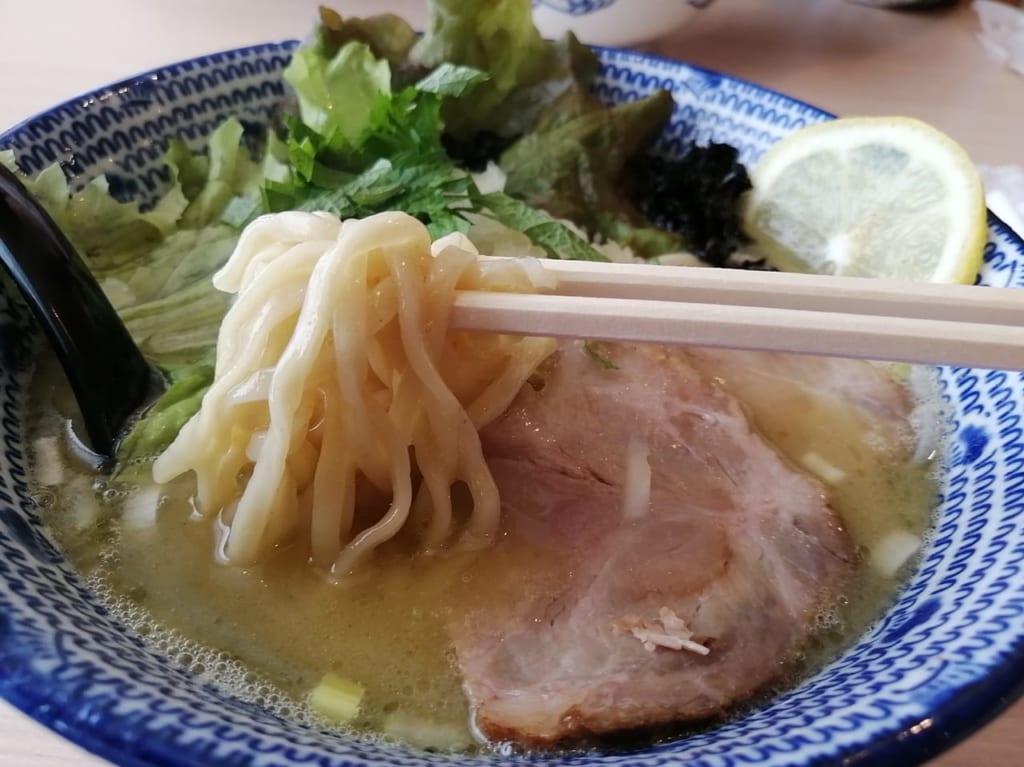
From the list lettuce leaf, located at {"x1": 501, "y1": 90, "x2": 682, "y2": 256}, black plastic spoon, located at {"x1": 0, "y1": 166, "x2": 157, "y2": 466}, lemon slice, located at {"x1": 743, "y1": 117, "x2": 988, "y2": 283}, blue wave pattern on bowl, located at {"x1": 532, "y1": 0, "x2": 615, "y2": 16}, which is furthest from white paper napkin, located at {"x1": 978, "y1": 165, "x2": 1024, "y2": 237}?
black plastic spoon, located at {"x1": 0, "y1": 166, "x2": 157, "y2": 466}

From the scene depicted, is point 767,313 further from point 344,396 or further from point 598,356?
point 344,396

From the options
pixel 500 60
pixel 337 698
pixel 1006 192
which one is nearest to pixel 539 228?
pixel 500 60

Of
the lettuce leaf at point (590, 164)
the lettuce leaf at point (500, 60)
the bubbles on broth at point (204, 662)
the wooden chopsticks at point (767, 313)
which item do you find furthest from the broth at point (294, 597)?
the lettuce leaf at point (500, 60)

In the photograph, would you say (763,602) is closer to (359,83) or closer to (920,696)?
(920,696)

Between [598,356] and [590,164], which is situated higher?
[590,164]

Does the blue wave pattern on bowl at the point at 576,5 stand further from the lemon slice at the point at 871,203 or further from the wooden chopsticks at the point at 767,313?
the wooden chopsticks at the point at 767,313

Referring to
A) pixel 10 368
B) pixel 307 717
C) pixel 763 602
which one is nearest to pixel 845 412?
pixel 763 602
